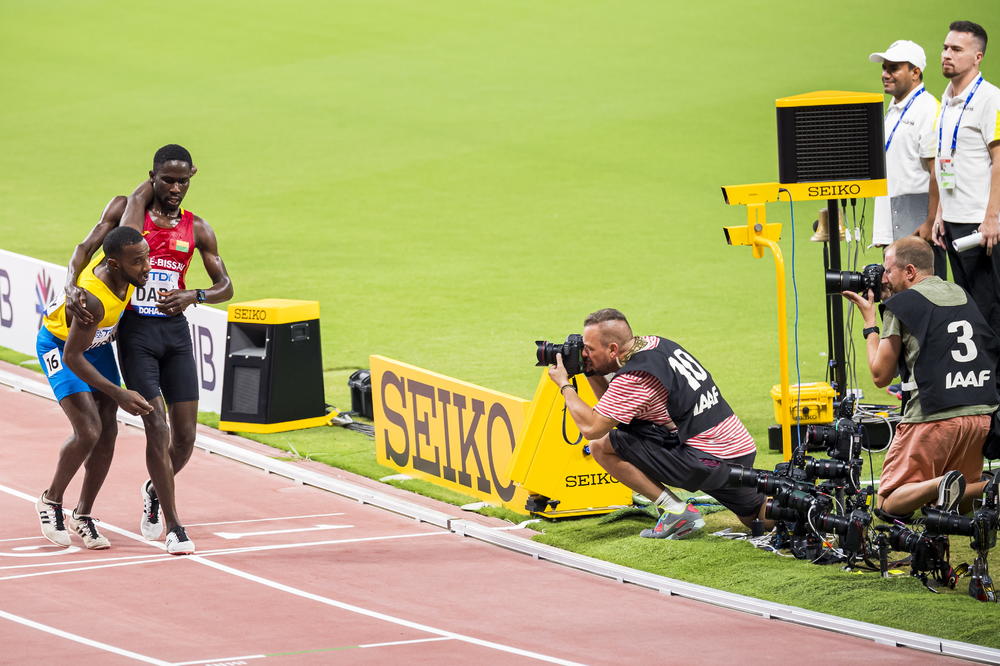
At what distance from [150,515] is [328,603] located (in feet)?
5.97

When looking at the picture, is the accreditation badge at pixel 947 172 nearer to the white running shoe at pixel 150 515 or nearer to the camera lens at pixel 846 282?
the camera lens at pixel 846 282

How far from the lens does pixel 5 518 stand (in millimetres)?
9992

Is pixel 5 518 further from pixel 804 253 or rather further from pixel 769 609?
pixel 804 253

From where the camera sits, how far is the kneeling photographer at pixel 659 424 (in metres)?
8.83

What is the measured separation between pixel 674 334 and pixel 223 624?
8.45 meters

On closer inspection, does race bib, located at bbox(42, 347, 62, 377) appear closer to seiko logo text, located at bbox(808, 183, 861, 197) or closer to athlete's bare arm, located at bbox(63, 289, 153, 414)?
athlete's bare arm, located at bbox(63, 289, 153, 414)

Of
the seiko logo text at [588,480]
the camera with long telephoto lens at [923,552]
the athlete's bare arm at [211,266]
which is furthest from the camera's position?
the seiko logo text at [588,480]

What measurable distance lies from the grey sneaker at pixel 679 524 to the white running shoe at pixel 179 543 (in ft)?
8.63

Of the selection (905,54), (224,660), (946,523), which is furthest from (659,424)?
(905,54)

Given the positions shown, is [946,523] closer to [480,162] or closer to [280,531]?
[280,531]

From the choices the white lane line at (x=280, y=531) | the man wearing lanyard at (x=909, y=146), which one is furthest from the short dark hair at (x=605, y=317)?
the man wearing lanyard at (x=909, y=146)

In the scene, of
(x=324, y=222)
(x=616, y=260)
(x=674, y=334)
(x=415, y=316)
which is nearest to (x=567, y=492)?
(x=674, y=334)

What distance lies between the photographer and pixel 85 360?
877cm

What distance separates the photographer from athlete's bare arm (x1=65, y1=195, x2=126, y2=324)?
871cm
